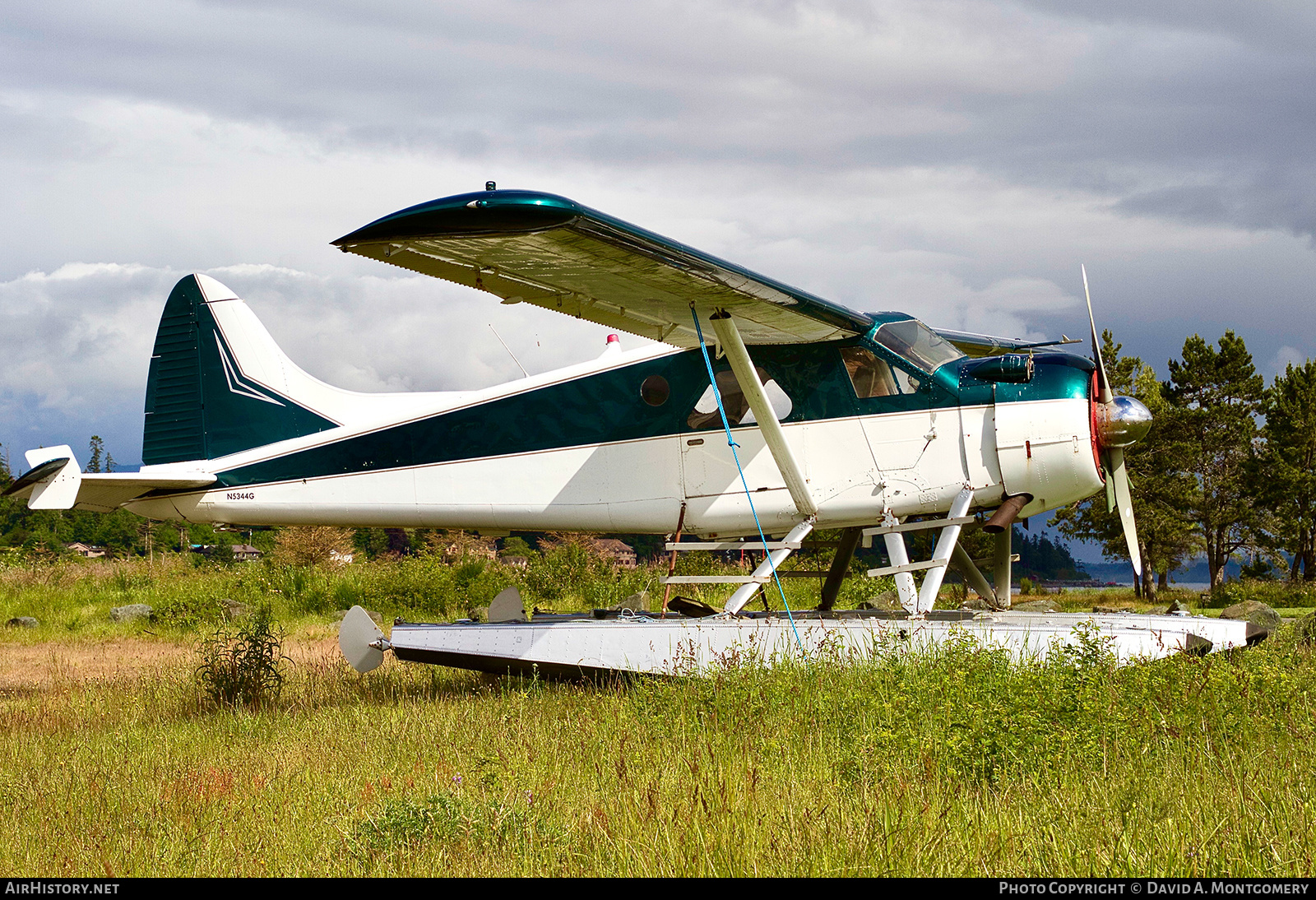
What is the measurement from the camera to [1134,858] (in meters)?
3.26

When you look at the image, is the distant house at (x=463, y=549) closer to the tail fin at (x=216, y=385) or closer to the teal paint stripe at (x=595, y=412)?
the tail fin at (x=216, y=385)

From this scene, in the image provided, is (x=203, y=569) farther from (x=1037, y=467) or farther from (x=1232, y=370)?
(x=1232, y=370)

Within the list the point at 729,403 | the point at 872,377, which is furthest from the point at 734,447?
the point at 872,377

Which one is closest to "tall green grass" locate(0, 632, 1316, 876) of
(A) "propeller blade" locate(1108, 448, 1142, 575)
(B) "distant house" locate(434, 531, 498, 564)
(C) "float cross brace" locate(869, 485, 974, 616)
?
(C) "float cross brace" locate(869, 485, 974, 616)

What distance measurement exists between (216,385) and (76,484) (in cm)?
179

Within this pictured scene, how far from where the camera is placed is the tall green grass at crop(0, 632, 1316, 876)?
11.5 feet

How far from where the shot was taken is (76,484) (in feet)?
30.4

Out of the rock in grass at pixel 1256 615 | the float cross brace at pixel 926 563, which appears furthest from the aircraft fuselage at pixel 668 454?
the rock in grass at pixel 1256 615

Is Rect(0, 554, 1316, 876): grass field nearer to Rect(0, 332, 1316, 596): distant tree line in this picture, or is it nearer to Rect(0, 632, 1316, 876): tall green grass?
Rect(0, 632, 1316, 876): tall green grass

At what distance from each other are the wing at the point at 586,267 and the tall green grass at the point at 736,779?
305cm

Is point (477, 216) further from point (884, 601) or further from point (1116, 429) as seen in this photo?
point (884, 601)

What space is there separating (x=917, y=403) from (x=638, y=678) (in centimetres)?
340

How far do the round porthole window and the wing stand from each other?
0.40 m
